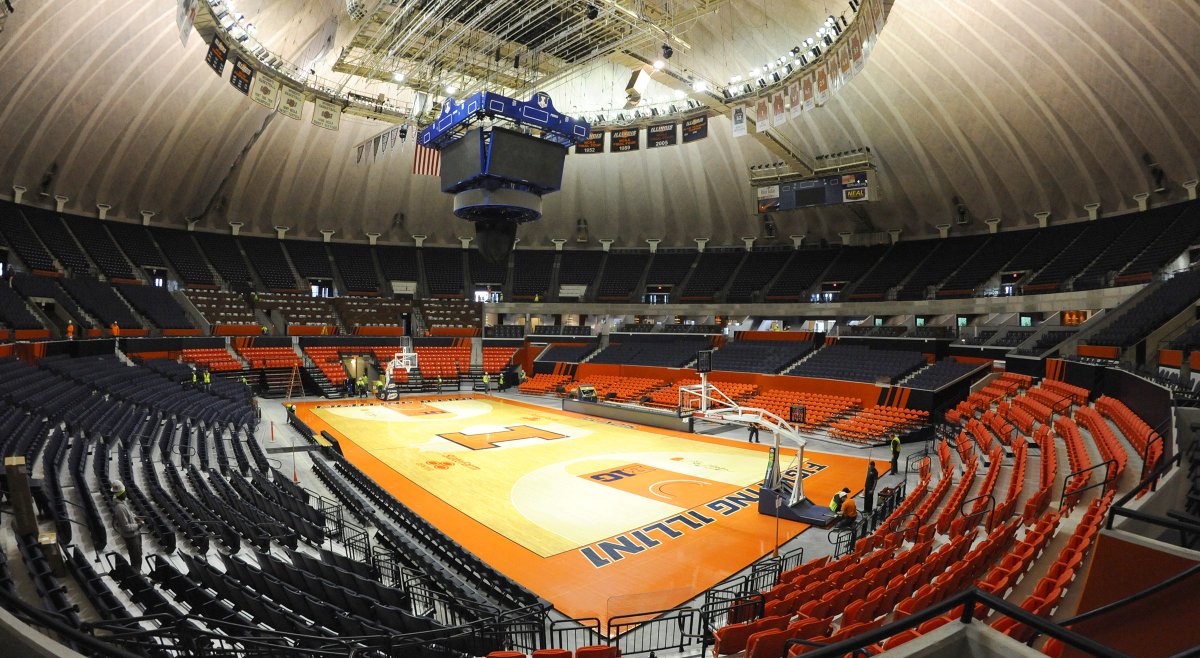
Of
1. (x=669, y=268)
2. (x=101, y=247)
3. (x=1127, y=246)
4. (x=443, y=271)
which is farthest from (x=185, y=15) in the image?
(x=1127, y=246)

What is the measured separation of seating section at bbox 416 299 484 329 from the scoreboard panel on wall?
23.4 m

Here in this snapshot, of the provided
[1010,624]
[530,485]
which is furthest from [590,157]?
[1010,624]

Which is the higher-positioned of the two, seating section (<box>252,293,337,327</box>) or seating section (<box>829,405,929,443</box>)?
seating section (<box>252,293,337,327</box>)

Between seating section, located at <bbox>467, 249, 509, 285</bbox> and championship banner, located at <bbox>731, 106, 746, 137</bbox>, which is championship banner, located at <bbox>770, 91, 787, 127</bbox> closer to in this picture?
championship banner, located at <bbox>731, 106, 746, 137</bbox>

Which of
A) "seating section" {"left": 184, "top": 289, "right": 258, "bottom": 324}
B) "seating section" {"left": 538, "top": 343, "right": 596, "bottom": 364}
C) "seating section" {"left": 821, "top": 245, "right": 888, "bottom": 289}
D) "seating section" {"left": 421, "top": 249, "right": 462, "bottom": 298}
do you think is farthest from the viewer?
"seating section" {"left": 421, "top": 249, "right": 462, "bottom": 298}

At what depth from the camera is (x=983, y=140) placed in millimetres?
29797

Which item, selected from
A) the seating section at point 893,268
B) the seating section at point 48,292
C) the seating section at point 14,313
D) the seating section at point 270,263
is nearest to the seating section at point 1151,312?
the seating section at point 893,268

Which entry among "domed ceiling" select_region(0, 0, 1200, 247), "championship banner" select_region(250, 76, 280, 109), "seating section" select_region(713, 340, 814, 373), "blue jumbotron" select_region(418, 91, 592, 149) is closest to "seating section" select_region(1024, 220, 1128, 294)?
"domed ceiling" select_region(0, 0, 1200, 247)

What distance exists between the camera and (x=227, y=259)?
41.7m

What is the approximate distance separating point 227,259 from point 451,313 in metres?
15.7

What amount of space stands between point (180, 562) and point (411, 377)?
30.3 m

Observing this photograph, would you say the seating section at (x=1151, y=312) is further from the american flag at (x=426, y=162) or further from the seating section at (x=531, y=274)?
the seating section at (x=531, y=274)

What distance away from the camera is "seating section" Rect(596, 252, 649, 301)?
1812 inches

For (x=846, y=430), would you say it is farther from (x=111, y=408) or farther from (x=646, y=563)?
(x=111, y=408)
